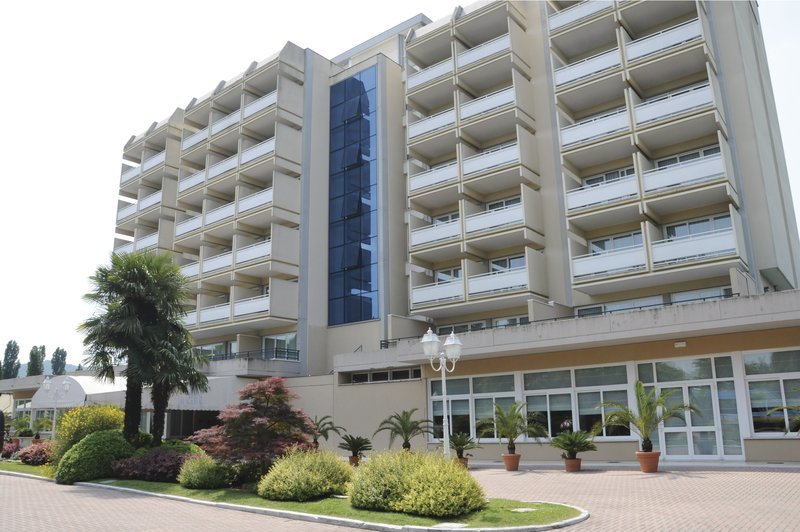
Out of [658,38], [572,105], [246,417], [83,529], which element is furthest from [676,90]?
[83,529]

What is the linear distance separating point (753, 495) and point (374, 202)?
2899cm

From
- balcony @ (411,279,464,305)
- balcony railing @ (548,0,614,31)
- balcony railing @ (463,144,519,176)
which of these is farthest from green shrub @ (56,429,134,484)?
balcony railing @ (548,0,614,31)

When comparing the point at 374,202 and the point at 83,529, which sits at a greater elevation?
the point at 374,202

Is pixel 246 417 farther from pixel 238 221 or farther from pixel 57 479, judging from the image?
pixel 238 221

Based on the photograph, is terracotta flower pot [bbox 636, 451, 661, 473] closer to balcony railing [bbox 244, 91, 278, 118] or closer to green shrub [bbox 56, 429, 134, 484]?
green shrub [bbox 56, 429, 134, 484]

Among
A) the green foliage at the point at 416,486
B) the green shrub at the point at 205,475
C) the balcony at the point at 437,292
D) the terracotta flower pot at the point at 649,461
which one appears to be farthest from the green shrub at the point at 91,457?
the terracotta flower pot at the point at 649,461

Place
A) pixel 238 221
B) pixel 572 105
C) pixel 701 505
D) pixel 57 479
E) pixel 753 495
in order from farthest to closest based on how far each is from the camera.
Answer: pixel 238 221, pixel 572 105, pixel 57 479, pixel 753 495, pixel 701 505

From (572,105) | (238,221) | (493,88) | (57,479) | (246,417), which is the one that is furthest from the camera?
(238,221)

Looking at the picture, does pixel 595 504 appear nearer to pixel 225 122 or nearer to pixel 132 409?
pixel 132 409

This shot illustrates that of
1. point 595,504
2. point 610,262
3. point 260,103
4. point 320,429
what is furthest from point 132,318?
point 260,103

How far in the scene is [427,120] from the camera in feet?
128

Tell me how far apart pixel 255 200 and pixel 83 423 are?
19794 mm

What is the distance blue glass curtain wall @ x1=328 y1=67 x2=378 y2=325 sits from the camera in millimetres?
39625

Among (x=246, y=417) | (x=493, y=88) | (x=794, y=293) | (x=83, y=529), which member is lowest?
(x=83, y=529)
